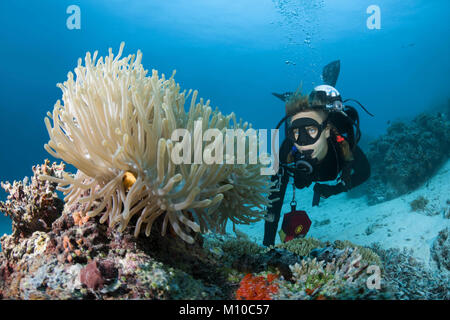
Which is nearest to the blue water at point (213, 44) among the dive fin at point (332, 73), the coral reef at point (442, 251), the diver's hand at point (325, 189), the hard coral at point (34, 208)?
the hard coral at point (34, 208)

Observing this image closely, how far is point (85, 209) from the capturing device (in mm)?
1825

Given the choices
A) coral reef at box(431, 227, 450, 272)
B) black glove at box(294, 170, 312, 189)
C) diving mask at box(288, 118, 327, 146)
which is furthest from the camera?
black glove at box(294, 170, 312, 189)

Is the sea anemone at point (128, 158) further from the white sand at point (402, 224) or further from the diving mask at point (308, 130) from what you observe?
the white sand at point (402, 224)

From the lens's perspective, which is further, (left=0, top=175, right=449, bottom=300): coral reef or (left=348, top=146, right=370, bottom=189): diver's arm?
(left=348, top=146, right=370, bottom=189): diver's arm

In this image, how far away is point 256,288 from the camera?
6.05 ft

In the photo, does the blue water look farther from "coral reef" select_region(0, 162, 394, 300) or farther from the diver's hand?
the diver's hand

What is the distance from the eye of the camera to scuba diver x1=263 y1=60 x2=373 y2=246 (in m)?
4.38

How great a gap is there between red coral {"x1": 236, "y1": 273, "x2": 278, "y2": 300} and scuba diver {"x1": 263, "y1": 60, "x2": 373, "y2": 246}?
2.25m

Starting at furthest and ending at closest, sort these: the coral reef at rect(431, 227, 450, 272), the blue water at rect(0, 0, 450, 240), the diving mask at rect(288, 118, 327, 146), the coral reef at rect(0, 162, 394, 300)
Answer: the blue water at rect(0, 0, 450, 240)
the diving mask at rect(288, 118, 327, 146)
the coral reef at rect(431, 227, 450, 272)
the coral reef at rect(0, 162, 394, 300)

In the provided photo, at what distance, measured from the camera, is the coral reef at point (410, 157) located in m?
9.12

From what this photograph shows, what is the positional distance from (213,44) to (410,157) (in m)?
43.4

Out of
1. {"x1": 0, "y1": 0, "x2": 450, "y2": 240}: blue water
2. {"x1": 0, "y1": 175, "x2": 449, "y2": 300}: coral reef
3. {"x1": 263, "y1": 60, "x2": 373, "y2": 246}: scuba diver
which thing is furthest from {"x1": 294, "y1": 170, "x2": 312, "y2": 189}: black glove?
{"x1": 0, "y1": 0, "x2": 450, "y2": 240}: blue water

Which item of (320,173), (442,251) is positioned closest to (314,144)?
(320,173)

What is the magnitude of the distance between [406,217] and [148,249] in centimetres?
717
